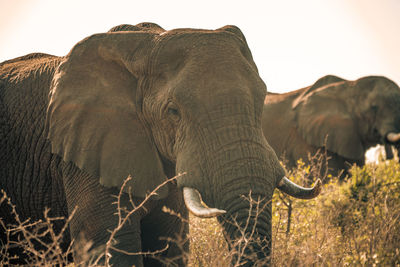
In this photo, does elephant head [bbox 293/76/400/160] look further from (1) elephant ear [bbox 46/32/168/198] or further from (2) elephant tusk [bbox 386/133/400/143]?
(1) elephant ear [bbox 46/32/168/198]

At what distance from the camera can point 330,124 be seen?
490 inches

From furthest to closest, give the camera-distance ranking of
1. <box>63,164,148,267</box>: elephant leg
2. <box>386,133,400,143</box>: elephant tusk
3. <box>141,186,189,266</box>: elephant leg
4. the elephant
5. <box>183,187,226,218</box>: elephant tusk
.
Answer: <box>386,133,400,143</box>: elephant tusk, <box>141,186,189,266</box>: elephant leg, <box>63,164,148,267</box>: elephant leg, the elephant, <box>183,187,226,218</box>: elephant tusk

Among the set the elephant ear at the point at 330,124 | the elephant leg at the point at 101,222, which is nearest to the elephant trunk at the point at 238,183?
the elephant leg at the point at 101,222

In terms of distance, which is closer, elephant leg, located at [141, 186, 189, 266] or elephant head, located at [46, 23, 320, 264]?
elephant head, located at [46, 23, 320, 264]

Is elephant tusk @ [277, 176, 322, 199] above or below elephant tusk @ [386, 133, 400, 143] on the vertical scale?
above

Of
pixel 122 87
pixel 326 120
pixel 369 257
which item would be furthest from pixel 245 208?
pixel 326 120

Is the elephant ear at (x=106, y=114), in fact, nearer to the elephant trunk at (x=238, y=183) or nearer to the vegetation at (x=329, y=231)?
the elephant trunk at (x=238, y=183)

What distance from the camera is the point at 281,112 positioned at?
13.2 m

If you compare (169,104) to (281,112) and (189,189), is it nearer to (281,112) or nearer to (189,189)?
(189,189)

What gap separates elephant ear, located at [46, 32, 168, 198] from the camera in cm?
419

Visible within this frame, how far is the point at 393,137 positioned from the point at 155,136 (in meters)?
9.04

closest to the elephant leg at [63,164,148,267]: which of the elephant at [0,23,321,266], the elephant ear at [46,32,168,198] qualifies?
the elephant at [0,23,321,266]

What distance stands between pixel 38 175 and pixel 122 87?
125cm

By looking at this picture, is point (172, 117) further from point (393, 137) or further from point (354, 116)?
point (354, 116)
